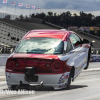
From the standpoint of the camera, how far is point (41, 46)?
24.5 feet

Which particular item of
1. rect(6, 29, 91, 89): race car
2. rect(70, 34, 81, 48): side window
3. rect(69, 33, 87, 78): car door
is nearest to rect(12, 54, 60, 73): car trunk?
rect(6, 29, 91, 89): race car

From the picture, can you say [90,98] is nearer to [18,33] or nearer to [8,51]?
[8,51]

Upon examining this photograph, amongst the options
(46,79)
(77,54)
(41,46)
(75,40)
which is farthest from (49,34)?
(46,79)

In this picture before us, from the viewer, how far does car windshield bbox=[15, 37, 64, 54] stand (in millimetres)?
7324

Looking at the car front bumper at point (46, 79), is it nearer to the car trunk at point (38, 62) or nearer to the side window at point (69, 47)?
the car trunk at point (38, 62)

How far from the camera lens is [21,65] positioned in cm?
696

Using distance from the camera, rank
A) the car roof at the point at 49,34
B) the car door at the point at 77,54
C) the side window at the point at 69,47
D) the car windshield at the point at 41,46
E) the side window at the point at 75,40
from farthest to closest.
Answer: the side window at the point at 75,40 < the car door at the point at 77,54 < the car roof at the point at 49,34 < the side window at the point at 69,47 < the car windshield at the point at 41,46

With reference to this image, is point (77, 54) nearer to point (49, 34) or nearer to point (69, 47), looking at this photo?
point (69, 47)

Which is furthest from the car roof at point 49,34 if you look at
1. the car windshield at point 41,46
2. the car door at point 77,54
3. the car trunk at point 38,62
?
the car trunk at point 38,62

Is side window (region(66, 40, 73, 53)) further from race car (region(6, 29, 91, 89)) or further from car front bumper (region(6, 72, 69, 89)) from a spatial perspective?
car front bumper (region(6, 72, 69, 89))

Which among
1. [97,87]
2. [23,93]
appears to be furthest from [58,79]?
[97,87]

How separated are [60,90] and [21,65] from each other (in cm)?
128

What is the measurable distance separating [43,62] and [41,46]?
731mm

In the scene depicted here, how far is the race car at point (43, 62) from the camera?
6859mm
